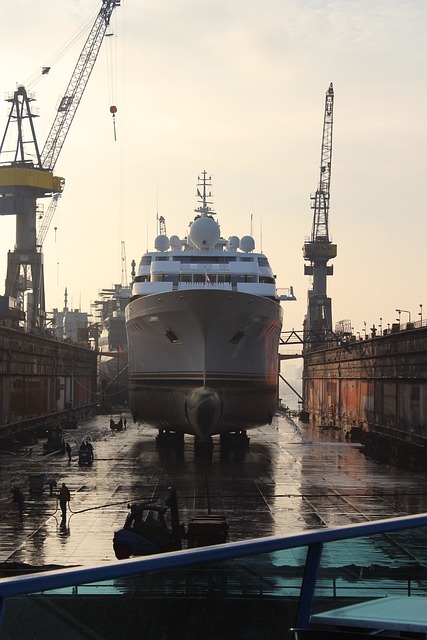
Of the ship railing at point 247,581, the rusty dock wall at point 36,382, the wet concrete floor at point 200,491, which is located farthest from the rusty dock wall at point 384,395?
the ship railing at point 247,581

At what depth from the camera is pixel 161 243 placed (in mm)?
59656

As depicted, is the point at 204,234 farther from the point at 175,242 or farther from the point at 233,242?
the point at 233,242

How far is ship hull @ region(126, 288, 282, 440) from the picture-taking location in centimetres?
4159

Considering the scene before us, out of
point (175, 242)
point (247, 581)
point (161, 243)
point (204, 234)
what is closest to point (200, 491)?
point (247, 581)

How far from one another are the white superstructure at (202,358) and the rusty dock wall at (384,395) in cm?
698

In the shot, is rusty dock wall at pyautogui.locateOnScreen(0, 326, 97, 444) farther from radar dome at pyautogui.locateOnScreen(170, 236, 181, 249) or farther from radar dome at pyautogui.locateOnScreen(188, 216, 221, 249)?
radar dome at pyautogui.locateOnScreen(188, 216, 221, 249)

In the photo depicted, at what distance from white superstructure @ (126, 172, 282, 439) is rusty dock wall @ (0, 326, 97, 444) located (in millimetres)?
7100

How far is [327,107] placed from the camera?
136m

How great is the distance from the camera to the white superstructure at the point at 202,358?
137 ft

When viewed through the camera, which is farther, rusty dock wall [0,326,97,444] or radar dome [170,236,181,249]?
radar dome [170,236,181,249]

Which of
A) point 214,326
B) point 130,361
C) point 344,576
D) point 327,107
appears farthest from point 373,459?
point 327,107

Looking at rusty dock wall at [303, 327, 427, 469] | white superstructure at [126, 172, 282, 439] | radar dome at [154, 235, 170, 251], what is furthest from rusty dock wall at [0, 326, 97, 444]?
rusty dock wall at [303, 327, 427, 469]

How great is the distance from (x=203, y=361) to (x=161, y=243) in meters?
19.8

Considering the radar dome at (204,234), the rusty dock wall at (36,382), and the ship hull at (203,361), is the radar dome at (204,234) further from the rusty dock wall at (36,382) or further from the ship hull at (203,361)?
the rusty dock wall at (36,382)
